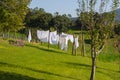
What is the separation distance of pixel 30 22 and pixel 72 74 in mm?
95757

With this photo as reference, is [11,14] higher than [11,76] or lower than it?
higher

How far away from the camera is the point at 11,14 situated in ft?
184

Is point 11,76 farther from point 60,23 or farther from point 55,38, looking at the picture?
point 60,23

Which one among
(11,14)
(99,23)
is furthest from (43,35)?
(99,23)

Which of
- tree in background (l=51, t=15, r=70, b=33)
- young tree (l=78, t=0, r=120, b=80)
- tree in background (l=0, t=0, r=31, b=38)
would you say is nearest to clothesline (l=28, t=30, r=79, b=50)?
tree in background (l=0, t=0, r=31, b=38)

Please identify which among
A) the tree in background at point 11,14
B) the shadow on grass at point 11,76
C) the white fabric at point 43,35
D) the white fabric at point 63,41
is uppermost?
the tree in background at point 11,14

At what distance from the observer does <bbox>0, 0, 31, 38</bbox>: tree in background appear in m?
55.8

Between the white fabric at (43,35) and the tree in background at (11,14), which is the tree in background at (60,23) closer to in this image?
the tree in background at (11,14)

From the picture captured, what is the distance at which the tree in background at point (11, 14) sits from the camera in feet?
183

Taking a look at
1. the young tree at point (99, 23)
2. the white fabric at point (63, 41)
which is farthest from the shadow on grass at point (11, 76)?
the white fabric at point (63, 41)

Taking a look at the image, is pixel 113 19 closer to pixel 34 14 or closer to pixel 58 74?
pixel 58 74

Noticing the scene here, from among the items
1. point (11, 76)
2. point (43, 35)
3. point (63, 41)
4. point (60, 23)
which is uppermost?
point (60, 23)

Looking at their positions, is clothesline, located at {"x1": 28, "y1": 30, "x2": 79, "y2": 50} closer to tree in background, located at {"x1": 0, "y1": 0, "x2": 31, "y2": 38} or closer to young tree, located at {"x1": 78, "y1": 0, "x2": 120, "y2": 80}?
tree in background, located at {"x1": 0, "y1": 0, "x2": 31, "y2": 38}

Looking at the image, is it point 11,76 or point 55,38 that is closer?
point 11,76
